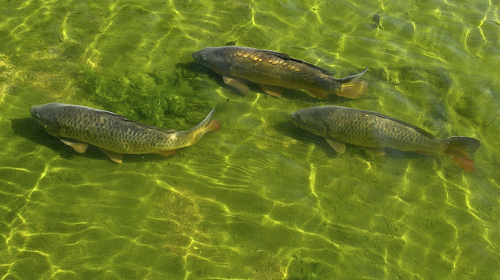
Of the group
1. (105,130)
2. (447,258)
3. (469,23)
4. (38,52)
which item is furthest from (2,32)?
(469,23)

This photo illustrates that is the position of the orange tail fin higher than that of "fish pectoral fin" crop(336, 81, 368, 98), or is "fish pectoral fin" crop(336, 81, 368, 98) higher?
"fish pectoral fin" crop(336, 81, 368, 98)

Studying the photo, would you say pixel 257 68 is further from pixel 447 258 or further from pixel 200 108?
pixel 447 258

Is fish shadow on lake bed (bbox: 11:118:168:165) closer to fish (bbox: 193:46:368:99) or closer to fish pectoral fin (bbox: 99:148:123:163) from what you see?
fish pectoral fin (bbox: 99:148:123:163)

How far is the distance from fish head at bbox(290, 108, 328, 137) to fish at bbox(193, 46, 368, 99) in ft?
2.19

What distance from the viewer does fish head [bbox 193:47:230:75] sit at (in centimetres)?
689

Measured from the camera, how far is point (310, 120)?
6184 millimetres

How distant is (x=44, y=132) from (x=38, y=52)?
6.83ft

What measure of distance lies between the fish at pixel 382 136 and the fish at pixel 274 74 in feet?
2.31

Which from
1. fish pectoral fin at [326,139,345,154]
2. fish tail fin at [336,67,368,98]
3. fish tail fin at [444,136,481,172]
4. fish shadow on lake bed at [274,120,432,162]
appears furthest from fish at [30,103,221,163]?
fish tail fin at [444,136,481,172]

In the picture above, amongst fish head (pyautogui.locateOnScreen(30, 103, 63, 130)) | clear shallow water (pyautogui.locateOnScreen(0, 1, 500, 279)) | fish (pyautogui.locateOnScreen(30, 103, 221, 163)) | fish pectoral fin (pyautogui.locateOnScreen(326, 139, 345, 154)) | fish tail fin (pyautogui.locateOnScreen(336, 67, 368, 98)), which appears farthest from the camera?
fish tail fin (pyautogui.locateOnScreen(336, 67, 368, 98))

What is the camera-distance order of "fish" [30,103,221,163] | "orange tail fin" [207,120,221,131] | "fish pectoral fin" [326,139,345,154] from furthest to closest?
"fish pectoral fin" [326,139,345,154] → "orange tail fin" [207,120,221,131] → "fish" [30,103,221,163]

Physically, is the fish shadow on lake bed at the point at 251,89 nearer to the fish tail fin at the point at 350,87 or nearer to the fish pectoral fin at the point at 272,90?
the fish pectoral fin at the point at 272,90

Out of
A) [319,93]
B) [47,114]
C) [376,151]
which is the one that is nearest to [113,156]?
[47,114]

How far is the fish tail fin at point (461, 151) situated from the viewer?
19.3ft
